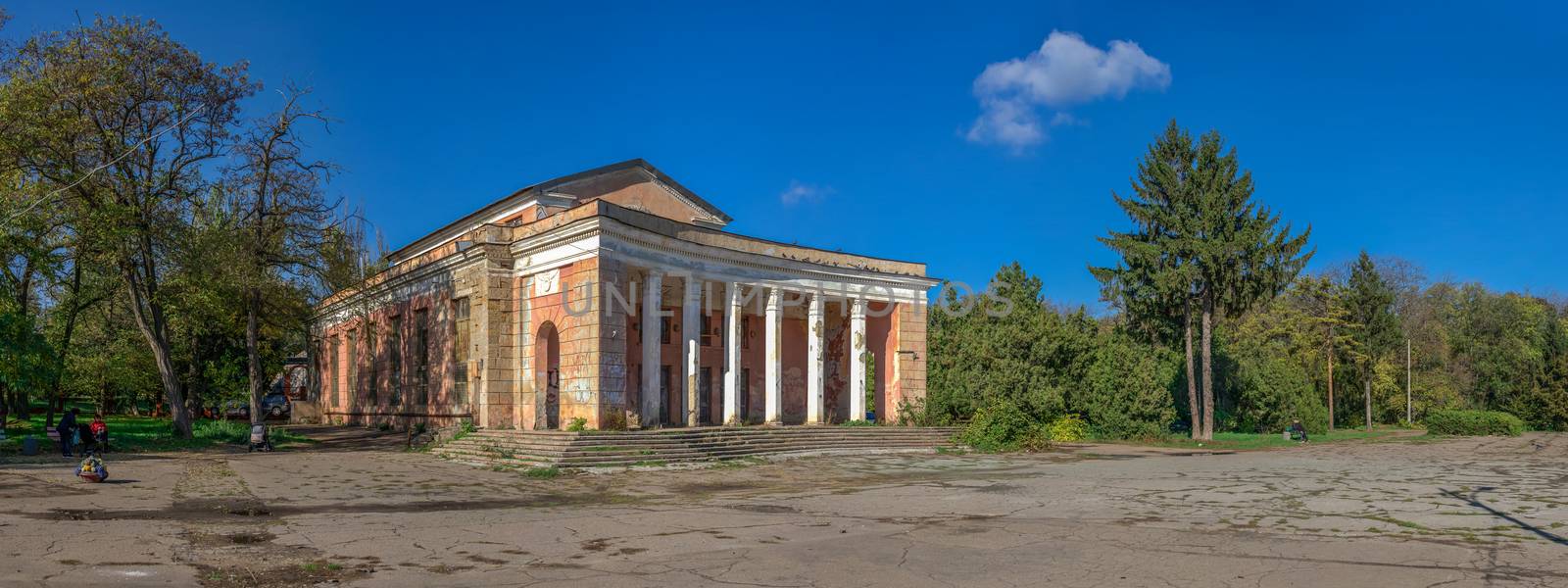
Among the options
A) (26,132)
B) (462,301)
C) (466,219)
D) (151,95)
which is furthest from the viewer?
(466,219)

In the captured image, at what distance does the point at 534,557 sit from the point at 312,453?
17960mm

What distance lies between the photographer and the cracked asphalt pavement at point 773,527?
8547 millimetres

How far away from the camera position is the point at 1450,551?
9.65 meters

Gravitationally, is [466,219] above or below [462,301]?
above

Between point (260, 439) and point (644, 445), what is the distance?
9998mm

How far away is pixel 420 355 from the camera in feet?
105

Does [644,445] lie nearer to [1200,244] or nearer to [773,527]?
[773,527]

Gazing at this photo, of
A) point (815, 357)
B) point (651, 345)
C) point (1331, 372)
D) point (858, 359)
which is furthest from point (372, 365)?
point (1331, 372)

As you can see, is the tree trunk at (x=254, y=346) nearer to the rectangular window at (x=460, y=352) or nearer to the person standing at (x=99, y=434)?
the person standing at (x=99, y=434)

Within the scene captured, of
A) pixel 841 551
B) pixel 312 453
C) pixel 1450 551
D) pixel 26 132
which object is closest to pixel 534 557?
pixel 841 551

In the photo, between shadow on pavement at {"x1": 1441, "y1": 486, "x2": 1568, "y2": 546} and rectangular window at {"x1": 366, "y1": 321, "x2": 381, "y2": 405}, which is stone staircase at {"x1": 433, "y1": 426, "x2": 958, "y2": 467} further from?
shadow on pavement at {"x1": 1441, "y1": 486, "x2": 1568, "y2": 546}

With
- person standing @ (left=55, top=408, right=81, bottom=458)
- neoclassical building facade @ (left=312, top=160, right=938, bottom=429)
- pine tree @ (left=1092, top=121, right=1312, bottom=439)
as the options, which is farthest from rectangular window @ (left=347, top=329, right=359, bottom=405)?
pine tree @ (left=1092, top=121, right=1312, bottom=439)

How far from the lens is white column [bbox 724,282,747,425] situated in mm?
29109

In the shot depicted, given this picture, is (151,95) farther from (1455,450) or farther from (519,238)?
(1455,450)
